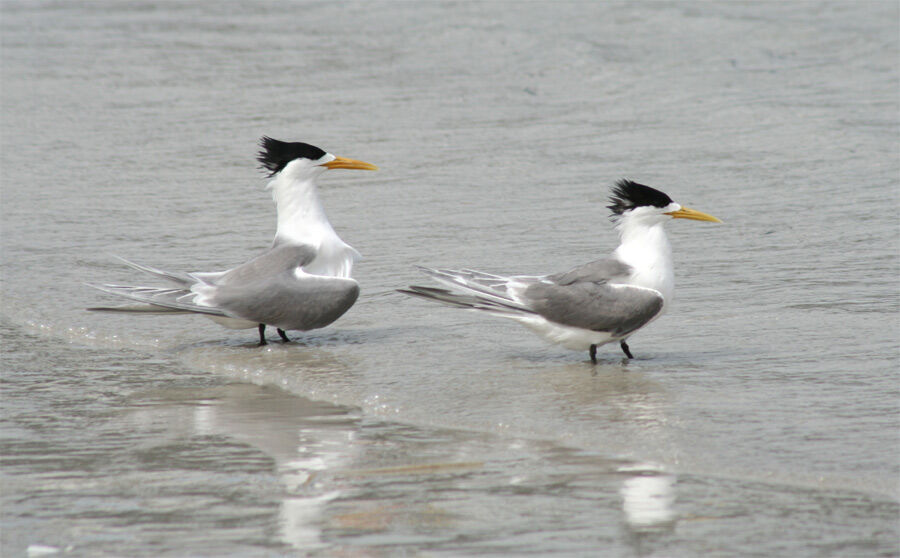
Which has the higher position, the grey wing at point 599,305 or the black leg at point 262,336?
the grey wing at point 599,305

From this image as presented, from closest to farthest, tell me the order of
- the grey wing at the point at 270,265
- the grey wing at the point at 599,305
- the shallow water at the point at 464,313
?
the shallow water at the point at 464,313
the grey wing at the point at 599,305
the grey wing at the point at 270,265

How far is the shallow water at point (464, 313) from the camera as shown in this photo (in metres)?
3.91

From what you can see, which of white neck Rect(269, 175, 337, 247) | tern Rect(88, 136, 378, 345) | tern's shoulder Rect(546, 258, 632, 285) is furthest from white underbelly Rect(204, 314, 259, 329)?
tern's shoulder Rect(546, 258, 632, 285)

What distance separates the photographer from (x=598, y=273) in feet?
18.9

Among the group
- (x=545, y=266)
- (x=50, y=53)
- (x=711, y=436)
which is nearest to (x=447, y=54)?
(x=50, y=53)

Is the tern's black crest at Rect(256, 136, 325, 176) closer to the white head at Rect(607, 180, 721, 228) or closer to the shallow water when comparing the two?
the shallow water

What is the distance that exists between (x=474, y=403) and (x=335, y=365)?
0.87 meters

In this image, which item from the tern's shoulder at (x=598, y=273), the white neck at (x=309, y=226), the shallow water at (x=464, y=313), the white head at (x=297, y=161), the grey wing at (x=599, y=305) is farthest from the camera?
the white head at (x=297, y=161)

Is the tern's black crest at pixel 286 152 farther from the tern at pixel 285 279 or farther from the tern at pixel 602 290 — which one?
the tern at pixel 602 290

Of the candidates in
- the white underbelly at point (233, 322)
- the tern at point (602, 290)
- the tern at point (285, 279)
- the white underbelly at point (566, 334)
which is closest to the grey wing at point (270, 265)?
the tern at point (285, 279)

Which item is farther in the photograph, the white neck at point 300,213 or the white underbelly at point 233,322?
the white neck at point 300,213

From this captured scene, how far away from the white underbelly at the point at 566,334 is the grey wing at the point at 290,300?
0.83 metres

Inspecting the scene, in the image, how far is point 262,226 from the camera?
848 centimetres

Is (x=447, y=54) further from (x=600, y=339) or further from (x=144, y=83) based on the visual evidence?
(x=600, y=339)
